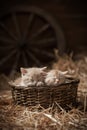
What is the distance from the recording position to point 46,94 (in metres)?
3.05

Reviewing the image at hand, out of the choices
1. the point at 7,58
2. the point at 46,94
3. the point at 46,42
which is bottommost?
the point at 46,94

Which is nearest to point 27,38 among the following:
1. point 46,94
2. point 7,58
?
point 7,58

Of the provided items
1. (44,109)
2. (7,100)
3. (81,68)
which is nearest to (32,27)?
(81,68)

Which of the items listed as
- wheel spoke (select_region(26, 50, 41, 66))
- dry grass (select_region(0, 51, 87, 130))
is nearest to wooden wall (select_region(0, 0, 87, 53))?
wheel spoke (select_region(26, 50, 41, 66))

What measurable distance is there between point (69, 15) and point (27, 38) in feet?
2.65

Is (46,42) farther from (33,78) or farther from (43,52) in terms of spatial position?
(33,78)

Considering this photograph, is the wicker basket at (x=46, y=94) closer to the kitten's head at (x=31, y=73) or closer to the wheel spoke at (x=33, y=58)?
the kitten's head at (x=31, y=73)

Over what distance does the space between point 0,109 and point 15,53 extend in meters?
2.72

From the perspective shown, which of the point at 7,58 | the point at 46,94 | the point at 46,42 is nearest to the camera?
the point at 46,94

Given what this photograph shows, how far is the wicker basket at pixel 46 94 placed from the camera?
120 inches

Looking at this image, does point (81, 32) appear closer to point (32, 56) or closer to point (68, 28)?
point (68, 28)

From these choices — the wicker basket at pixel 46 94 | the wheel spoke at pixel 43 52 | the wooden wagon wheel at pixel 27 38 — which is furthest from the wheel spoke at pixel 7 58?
the wicker basket at pixel 46 94

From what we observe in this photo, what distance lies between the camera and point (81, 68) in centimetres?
477

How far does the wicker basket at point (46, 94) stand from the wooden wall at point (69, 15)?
9.10 feet
